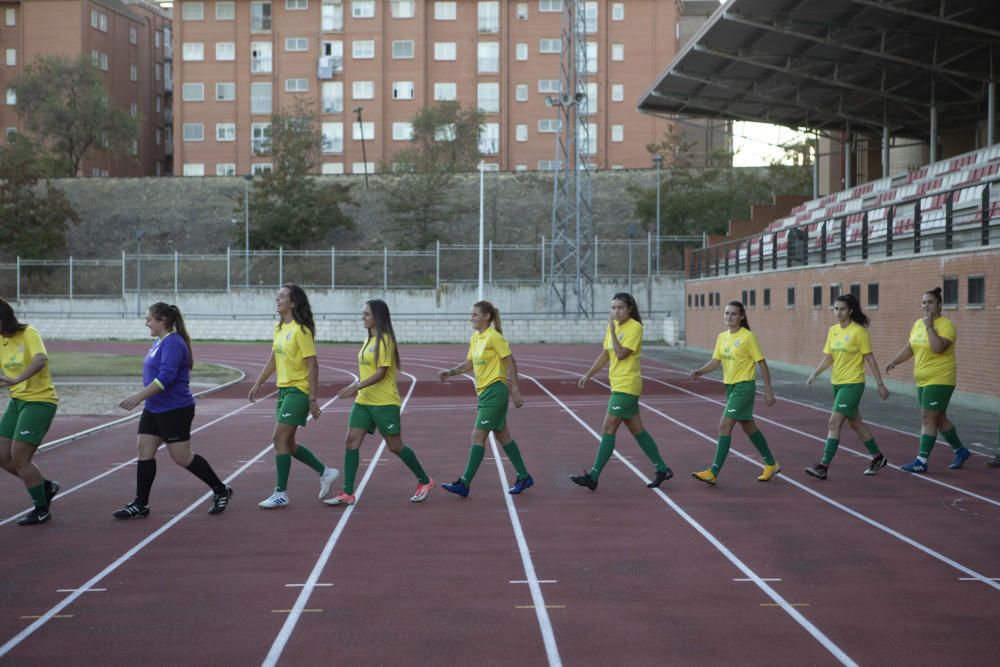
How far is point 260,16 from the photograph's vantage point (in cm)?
8062

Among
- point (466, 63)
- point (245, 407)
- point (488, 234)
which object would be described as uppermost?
point (466, 63)

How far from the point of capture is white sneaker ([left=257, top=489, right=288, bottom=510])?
32.8 feet

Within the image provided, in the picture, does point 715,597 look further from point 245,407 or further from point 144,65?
point 144,65

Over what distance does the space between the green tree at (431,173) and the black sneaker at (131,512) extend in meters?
53.3

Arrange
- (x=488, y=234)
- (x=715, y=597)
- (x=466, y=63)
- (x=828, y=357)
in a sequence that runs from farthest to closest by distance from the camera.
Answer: (x=466, y=63)
(x=488, y=234)
(x=828, y=357)
(x=715, y=597)

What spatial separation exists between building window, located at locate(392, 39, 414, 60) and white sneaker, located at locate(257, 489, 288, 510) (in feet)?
236

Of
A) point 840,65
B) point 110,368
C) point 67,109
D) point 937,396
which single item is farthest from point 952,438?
point 67,109

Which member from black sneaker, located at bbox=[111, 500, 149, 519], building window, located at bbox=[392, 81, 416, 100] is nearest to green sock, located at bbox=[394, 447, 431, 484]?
black sneaker, located at bbox=[111, 500, 149, 519]

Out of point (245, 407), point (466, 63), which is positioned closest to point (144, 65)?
point (466, 63)

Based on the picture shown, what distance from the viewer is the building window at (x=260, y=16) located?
80.4 metres

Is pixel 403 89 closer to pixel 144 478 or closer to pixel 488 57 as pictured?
pixel 488 57

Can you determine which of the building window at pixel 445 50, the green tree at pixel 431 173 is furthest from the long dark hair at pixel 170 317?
the building window at pixel 445 50

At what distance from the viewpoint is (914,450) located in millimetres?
13836

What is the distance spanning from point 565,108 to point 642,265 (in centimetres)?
1017
